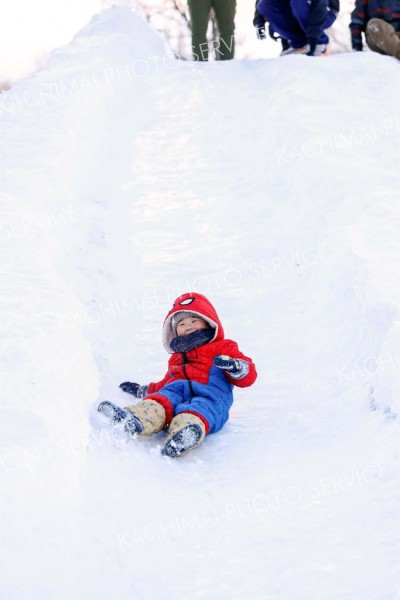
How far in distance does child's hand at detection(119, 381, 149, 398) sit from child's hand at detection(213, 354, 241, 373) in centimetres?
48

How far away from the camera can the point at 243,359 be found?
3.90m

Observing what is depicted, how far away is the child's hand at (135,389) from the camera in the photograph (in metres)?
4.01

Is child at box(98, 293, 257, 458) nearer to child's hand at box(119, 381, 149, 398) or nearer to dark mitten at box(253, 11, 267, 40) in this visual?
child's hand at box(119, 381, 149, 398)

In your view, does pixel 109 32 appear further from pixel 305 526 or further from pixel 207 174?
pixel 305 526

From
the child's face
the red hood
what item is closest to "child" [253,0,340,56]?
the red hood

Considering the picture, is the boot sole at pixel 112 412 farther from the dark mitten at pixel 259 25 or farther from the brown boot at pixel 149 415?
the dark mitten at pixel 259 25

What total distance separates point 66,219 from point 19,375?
9.37 feet

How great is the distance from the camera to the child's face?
4.11 m

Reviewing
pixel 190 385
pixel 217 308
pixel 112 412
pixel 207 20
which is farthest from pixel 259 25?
pixel 112 412

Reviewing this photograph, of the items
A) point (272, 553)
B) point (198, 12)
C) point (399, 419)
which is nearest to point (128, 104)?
point (198, 12)

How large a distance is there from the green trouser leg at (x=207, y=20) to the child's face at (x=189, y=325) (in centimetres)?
539

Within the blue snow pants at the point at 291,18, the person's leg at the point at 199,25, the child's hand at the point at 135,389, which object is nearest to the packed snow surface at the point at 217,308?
the child's hand at the point at 135,389

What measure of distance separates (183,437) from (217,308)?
1899 millimetres

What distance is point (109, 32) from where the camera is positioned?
10430mm
